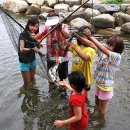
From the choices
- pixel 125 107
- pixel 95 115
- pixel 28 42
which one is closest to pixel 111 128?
pixel 95 115

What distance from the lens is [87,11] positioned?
17469 millimetres

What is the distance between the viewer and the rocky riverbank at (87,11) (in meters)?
16.1

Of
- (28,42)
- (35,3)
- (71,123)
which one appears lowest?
(35,3)

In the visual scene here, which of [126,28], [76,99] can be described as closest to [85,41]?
[76,99]

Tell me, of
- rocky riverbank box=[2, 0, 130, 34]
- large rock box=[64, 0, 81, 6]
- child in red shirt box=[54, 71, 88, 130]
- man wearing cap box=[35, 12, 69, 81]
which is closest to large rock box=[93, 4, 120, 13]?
rocky riverbank box=[2, 0, 130, 34]

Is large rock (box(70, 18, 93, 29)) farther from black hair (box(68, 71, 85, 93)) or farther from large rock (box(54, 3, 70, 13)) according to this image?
black hair (box(68, 71, 85, 93))

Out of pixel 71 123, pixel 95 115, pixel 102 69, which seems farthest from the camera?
pixel 95 115

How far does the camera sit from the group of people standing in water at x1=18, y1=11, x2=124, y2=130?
430cm

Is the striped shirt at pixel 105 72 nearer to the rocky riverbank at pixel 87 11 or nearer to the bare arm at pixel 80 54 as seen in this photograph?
the bare arm at pixel 80 54

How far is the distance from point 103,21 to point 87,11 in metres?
1.80

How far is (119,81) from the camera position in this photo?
8852 mm

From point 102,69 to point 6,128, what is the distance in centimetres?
246

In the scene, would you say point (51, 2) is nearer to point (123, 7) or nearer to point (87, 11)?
point (87, 11)

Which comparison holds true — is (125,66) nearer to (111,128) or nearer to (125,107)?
(125,107)
